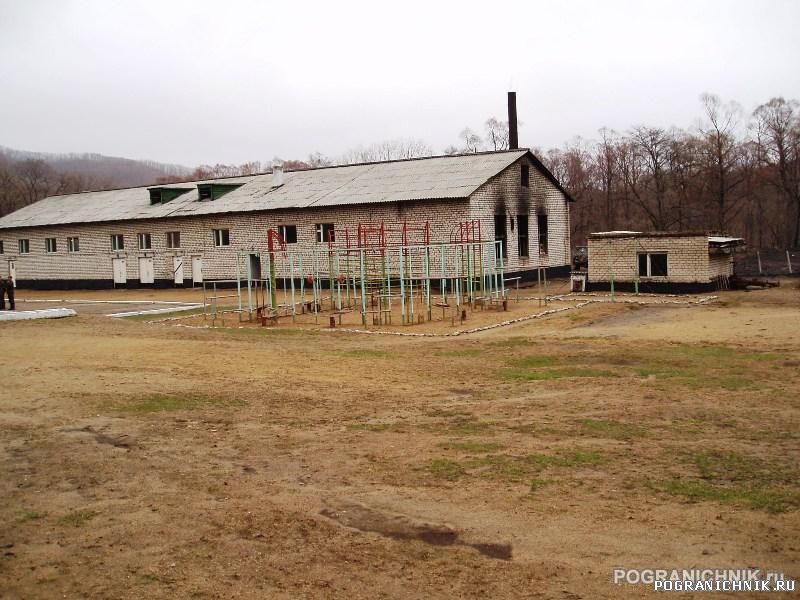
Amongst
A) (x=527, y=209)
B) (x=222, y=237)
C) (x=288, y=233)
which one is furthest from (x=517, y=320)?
(x=222, y=237)

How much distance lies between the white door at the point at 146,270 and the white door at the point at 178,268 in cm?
164

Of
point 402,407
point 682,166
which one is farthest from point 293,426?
point 682,166

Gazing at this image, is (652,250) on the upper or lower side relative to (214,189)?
lower

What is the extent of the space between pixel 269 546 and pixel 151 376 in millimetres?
7913

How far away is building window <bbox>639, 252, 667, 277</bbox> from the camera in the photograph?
28844 millimetres

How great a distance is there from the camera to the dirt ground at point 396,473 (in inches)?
220

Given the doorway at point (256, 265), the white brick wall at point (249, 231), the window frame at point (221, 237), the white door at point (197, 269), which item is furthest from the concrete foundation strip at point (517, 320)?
the white door at point (197, 269)

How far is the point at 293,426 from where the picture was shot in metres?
9.85

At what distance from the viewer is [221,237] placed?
40.6 m

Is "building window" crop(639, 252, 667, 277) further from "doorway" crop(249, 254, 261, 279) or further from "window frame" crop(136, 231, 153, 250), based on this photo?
"window frame" crop(136, 231, 153, 250)

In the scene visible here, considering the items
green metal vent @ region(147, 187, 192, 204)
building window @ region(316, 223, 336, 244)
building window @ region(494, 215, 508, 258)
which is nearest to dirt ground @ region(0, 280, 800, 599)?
building window @ region(494, 215, 508, 258)

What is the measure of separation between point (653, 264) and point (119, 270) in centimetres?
2807

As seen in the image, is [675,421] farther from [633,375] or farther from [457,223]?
[457,223]

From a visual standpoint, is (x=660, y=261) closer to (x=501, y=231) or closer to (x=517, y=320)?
(x=501, y=231)
